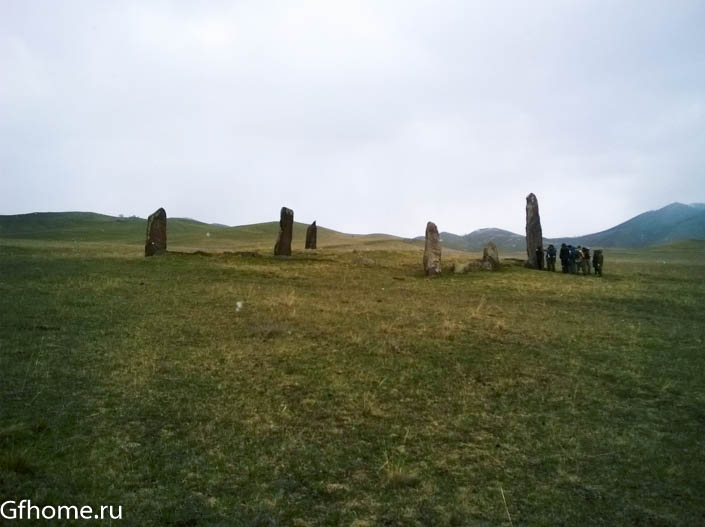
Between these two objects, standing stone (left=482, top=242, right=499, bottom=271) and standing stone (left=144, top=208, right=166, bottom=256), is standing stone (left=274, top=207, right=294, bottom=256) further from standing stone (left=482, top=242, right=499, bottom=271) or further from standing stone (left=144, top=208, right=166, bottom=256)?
standing stone (left=482, top=242, right=499, bottom=271)

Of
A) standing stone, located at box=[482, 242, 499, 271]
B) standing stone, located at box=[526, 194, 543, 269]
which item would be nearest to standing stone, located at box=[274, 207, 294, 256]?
standing stone, located at box=[482, 242, 499, 271]

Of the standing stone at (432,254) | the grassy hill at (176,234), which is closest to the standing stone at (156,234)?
the standing stone at (432,254)

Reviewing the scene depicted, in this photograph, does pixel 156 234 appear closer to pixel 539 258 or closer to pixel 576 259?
pixel 539 258

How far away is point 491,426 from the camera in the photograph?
770 cm

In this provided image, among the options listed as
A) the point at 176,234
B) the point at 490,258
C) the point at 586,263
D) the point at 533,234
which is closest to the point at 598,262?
the point at 586,263

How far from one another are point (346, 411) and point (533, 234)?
27.6 meters

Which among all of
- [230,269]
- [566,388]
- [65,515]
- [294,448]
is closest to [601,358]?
[566,388]

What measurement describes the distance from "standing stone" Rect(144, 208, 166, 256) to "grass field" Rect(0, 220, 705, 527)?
1230cm

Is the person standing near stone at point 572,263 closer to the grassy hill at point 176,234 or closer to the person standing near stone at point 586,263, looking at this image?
the person standing near stone at point 586,263

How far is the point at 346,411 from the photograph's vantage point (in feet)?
26.3

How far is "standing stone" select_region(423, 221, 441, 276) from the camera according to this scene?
27625mm

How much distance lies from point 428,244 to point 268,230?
48.0 m

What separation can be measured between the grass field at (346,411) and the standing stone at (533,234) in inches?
600

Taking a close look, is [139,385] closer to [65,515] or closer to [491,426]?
[65,515]
